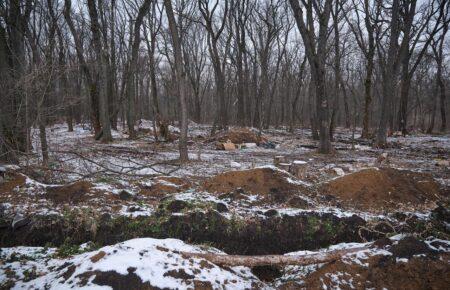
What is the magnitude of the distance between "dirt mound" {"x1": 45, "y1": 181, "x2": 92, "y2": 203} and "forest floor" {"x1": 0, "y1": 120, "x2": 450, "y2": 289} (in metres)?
0.02

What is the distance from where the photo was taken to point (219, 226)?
491 cm

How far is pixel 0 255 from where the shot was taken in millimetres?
3951

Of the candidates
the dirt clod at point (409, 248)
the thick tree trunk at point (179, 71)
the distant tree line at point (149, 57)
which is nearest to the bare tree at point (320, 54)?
the distant tree line at point (149, 57)

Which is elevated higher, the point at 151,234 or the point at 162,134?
the point at 162,134

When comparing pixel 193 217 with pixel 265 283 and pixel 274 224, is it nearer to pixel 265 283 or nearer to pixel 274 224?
pixel 274 224

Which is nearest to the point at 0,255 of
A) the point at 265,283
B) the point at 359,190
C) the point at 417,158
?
the point at 265,283

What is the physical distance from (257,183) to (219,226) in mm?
1635

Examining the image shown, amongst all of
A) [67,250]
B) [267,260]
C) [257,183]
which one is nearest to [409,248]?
[267,260]

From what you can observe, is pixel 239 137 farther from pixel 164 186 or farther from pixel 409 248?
pixel 409 248

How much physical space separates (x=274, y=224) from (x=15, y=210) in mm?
3989

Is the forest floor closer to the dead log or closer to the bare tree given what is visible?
the dead log

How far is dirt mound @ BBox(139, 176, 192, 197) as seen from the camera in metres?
6.14

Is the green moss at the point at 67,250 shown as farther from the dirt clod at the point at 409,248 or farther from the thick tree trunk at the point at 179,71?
the thick tree trunk at the point at 179,71

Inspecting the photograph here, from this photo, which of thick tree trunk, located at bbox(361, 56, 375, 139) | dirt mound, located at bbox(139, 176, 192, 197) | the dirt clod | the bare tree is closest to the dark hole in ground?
the dirt clod
